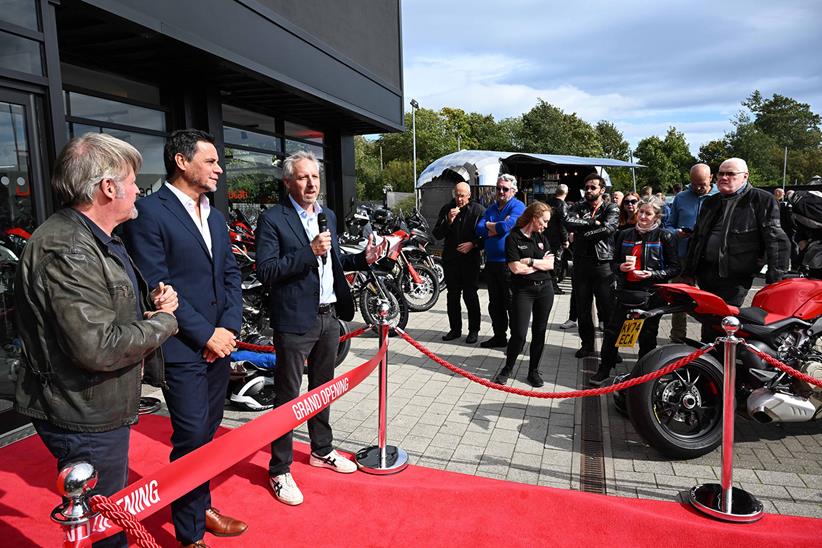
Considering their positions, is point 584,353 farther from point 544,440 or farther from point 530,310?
point 544,440

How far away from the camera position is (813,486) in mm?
3123

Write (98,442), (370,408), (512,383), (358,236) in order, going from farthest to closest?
(358,236), (512,383), (370,408), (98,442)

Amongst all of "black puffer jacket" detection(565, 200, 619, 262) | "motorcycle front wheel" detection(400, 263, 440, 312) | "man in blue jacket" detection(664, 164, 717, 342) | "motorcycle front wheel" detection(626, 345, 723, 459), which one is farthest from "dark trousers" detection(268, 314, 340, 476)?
"motorcycle front wheel" detection(400, 263, 440, 312)

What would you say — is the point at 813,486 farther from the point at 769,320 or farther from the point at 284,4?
the point at 284,4

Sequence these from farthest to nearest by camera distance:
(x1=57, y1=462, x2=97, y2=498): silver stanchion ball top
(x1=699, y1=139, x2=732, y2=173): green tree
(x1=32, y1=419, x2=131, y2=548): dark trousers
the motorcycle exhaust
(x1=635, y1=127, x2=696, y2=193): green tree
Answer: (x1=699, y1=139, x2=732, y2=173): green tree
(x1=635, y1=127, x2=696, y2=193): green tree
the motorcycle exhaust
(x1=32, y1=419, x2=131, y2=548): dark trousers
(x1=57, y1=462, x2=97, y2=498): silver stanchion ball top

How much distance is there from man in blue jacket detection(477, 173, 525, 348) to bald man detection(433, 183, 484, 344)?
0.76 feet

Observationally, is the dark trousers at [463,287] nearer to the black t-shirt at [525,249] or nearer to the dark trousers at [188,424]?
the black t-shirt at [525,249]

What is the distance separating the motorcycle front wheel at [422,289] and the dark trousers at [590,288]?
287 cm

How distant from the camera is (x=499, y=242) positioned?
595 centimetres

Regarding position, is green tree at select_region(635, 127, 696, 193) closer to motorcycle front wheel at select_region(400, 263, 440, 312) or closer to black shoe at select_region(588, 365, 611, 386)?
motorcycle front wheel at select_region(400, 263, 440, 312)

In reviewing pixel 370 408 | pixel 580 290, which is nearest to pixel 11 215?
pixel 370 408

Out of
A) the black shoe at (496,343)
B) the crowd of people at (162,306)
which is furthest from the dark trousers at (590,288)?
the crowd of people at (162,306)

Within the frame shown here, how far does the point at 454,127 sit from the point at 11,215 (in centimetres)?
7719

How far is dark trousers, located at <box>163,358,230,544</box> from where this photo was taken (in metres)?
2.39
